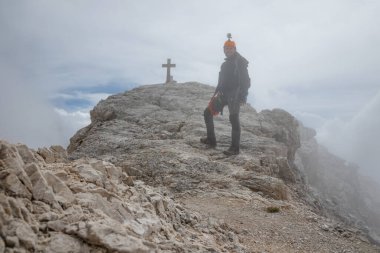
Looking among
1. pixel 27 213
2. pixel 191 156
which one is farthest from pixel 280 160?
pixel 27 213

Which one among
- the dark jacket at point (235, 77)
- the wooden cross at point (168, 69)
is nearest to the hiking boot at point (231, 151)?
the dark jacket at point (235, 77)

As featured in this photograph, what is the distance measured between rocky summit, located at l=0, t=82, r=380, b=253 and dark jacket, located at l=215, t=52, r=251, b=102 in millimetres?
2591

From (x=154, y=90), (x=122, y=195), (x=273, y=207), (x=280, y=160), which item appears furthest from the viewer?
(x=154, y=90)

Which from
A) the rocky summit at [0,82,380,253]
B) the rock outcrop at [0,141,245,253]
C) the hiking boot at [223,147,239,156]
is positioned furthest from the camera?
the hiking boot at [223,147,239,156]

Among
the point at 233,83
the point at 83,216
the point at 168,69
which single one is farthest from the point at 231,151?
the point at 168,69

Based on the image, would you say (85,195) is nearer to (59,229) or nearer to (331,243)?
(59,229)

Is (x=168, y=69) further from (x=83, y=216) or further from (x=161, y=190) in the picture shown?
(x=83, y=216)

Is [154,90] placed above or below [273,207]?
above

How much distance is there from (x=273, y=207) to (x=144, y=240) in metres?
5.85

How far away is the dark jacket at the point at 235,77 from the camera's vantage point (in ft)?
45.9

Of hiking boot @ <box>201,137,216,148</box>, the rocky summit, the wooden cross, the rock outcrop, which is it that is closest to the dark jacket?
hiking boot @ <box>201,137,216,148</box>

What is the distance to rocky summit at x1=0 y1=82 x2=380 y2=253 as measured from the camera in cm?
490

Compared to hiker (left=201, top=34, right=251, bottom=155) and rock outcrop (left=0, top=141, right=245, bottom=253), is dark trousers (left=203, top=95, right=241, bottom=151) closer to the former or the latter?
hiker (left=201, top=34, right=251, bottom=155)

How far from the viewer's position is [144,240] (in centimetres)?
529
